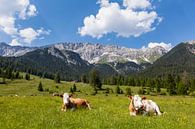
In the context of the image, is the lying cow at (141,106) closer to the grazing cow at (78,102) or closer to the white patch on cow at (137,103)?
the white patch on cow at (137,103)

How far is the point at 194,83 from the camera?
19450cm

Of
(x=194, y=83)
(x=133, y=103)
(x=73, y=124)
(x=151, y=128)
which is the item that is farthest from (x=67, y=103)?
(x=194, y=83)

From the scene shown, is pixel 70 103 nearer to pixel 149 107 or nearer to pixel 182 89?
pixel 149 107

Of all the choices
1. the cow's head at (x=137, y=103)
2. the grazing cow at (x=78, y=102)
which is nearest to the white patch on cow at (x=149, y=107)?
the cow's head at (x=137, y=103)

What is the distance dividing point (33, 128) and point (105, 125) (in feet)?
12.6

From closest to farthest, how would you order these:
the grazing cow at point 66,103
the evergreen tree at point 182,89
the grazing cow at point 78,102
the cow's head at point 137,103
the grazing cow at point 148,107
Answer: the cow's head at point 137,103 < the grazing cow at point 148,107 < the grazing cow at point 66,103 < the grazing cow at point 78,102 < the evergreen tree at point 182,89

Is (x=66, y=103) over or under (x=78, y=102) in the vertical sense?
under

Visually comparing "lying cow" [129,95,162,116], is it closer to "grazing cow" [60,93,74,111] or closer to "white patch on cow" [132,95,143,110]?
"white patch on cow" [132,95,143,110]

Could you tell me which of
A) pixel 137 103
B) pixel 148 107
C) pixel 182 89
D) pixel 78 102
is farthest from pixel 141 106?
pixel 182 89

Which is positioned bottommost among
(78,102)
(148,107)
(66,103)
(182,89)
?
(148,107)

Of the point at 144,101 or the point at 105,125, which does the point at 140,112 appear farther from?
the point at 105,125

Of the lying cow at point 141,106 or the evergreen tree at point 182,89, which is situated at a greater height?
the evergreen tree at point 182,89

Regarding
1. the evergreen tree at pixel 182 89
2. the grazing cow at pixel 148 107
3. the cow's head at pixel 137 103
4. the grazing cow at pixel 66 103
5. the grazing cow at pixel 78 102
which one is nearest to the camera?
the cow's head at pixel 137 103

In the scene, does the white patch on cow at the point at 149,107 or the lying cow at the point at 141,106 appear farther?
the white patch on cow at the point at 149,107
